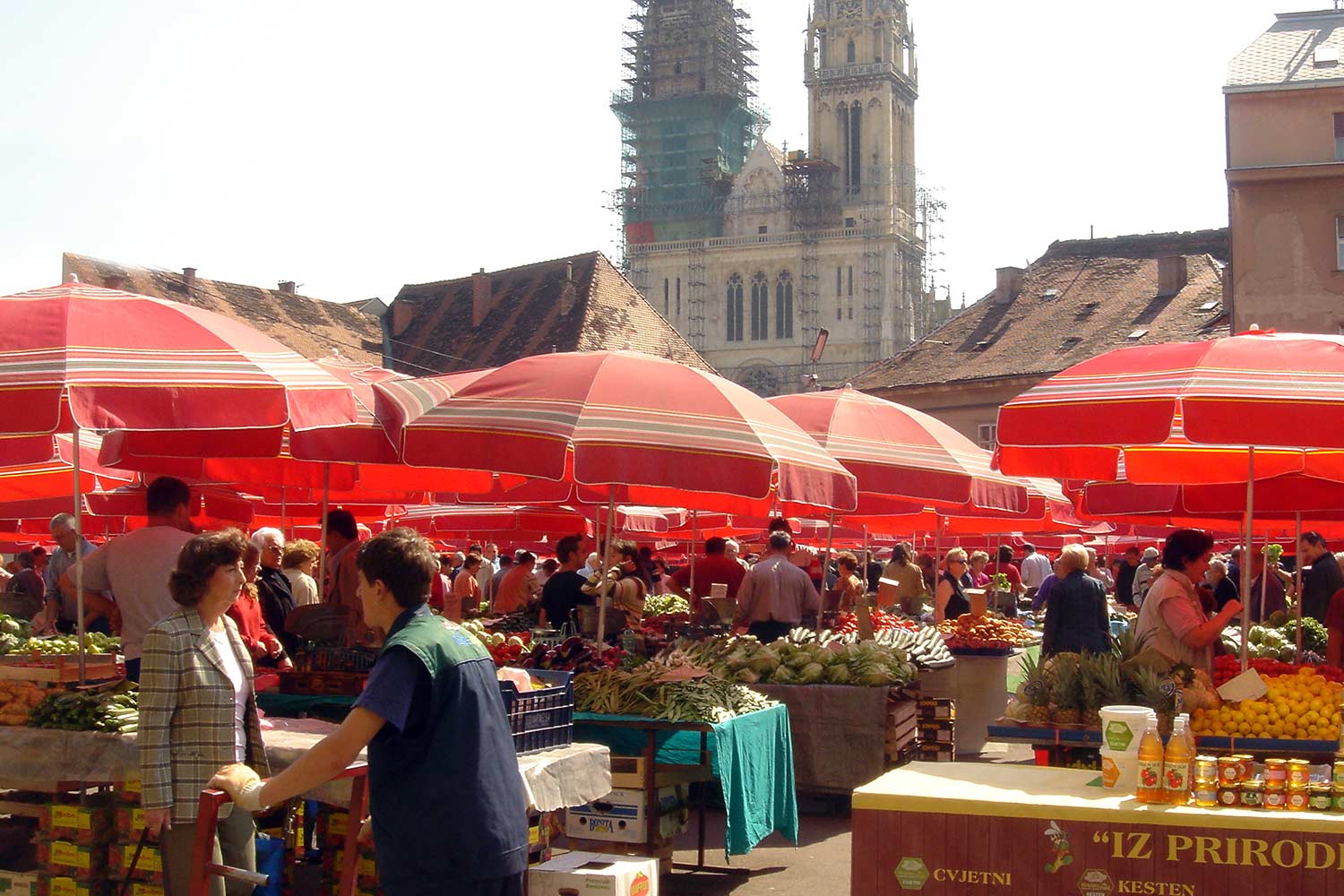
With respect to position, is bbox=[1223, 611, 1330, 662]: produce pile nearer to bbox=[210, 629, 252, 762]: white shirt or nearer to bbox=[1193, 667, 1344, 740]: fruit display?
bbox=[1193, 667, 1344, 740]: fruit display

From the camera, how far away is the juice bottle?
5.62 metres

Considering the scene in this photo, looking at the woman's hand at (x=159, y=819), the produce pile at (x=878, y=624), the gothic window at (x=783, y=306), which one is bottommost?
the produce pile at (x=878, y=624)

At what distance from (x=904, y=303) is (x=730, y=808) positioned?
361ft

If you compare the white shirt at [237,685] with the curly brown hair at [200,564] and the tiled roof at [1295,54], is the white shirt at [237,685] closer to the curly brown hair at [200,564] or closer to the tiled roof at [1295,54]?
the curly brown hair at [200,564]

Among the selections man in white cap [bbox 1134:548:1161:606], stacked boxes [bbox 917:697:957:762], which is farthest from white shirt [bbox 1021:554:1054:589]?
stacked boxes [bbox 917:697:957:762]

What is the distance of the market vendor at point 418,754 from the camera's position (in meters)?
4.27

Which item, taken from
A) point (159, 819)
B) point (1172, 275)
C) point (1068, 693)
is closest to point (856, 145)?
point (1172, 275)

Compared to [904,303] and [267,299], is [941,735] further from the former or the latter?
[904,303]

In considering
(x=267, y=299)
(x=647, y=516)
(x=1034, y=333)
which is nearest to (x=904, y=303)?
(x=1034, y=333)

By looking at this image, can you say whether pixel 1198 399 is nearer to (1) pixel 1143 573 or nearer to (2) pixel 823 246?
(1) pixel 1143 573

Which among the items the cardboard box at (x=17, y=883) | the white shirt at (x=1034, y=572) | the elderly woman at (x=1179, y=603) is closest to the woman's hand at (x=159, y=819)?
the cardboard box at (x=17, y=883)

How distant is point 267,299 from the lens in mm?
51094

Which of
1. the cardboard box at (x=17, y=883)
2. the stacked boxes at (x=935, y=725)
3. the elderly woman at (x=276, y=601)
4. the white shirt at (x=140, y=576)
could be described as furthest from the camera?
the stacked boxes at (x=935, y=725)

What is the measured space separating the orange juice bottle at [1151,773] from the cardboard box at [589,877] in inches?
74.8
